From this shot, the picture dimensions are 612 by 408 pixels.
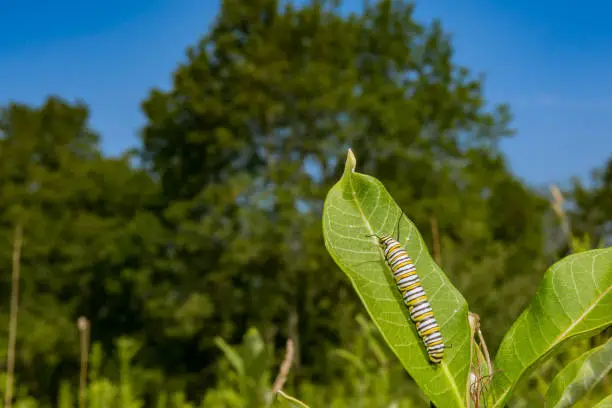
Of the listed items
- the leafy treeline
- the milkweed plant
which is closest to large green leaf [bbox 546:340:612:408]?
the milkweed plant

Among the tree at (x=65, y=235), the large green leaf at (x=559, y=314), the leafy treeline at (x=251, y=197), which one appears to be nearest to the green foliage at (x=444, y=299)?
the large green leaf at (x=559, y=314)

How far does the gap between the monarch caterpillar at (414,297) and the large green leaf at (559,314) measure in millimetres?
56

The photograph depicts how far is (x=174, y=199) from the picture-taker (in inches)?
639

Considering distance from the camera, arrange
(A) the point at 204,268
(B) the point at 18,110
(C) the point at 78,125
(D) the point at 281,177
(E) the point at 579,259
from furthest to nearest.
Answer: (C) the point at 78,125 → (B) the point at 18,110 → (A) the point at 204,268 → (D) the point at 281,177 → (E) the point at 579,259

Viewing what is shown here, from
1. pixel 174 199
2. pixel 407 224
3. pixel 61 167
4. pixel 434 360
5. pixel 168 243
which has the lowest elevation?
pixel 434 360

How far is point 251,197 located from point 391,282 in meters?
14.0

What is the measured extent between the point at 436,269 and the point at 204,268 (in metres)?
14.8

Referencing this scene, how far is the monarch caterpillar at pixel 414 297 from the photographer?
46cm

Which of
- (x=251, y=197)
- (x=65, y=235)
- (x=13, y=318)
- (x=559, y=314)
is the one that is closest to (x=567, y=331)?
(x=559, y=314)

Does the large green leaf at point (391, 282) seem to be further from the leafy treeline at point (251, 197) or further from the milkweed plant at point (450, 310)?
the leafy treeline at point (251, 197)

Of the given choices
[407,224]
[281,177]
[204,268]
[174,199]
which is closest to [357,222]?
[407,224]

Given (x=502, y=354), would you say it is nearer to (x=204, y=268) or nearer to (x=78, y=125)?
(x=204, y=268)

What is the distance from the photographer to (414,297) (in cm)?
47

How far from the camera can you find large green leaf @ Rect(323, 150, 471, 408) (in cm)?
47
